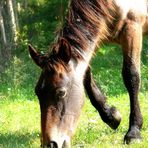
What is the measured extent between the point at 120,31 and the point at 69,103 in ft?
4.60

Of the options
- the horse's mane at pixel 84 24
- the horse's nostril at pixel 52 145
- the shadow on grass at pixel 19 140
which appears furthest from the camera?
the shadow on grass at pixel 19 140

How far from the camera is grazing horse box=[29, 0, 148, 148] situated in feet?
16.8

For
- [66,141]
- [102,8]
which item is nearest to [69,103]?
[66,141]

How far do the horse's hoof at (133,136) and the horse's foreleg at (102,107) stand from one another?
318 millimetres

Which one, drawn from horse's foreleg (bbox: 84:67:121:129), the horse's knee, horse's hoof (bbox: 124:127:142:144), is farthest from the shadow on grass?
the horse's knee

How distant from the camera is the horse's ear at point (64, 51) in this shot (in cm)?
518

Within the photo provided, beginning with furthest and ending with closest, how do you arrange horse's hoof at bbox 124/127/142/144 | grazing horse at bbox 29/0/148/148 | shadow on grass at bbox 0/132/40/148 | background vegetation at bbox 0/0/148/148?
1. background vegetation at bbox 0/0/148/148
2. shadow on grass at bbox 0/132/40/148
3. horse's hoof at bbox 124/127/142/144
4. grazing horse at bbox 29/0/148/148

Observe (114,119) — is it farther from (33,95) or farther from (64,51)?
(33,95)

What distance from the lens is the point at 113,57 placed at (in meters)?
18.0

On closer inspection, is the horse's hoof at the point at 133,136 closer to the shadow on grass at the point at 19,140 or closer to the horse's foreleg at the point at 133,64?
the horse's foreleg at the point at 133,64

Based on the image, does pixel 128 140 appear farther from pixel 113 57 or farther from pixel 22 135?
pixel 113 57

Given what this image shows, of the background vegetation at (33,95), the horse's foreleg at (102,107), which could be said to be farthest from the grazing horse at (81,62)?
the background vegetation at (33,95)

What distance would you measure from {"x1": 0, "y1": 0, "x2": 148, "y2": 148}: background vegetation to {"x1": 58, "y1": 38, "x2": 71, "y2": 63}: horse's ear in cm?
59

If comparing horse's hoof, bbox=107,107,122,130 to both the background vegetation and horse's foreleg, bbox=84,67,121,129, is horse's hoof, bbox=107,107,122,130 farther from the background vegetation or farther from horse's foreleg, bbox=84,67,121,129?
the background vegetation
